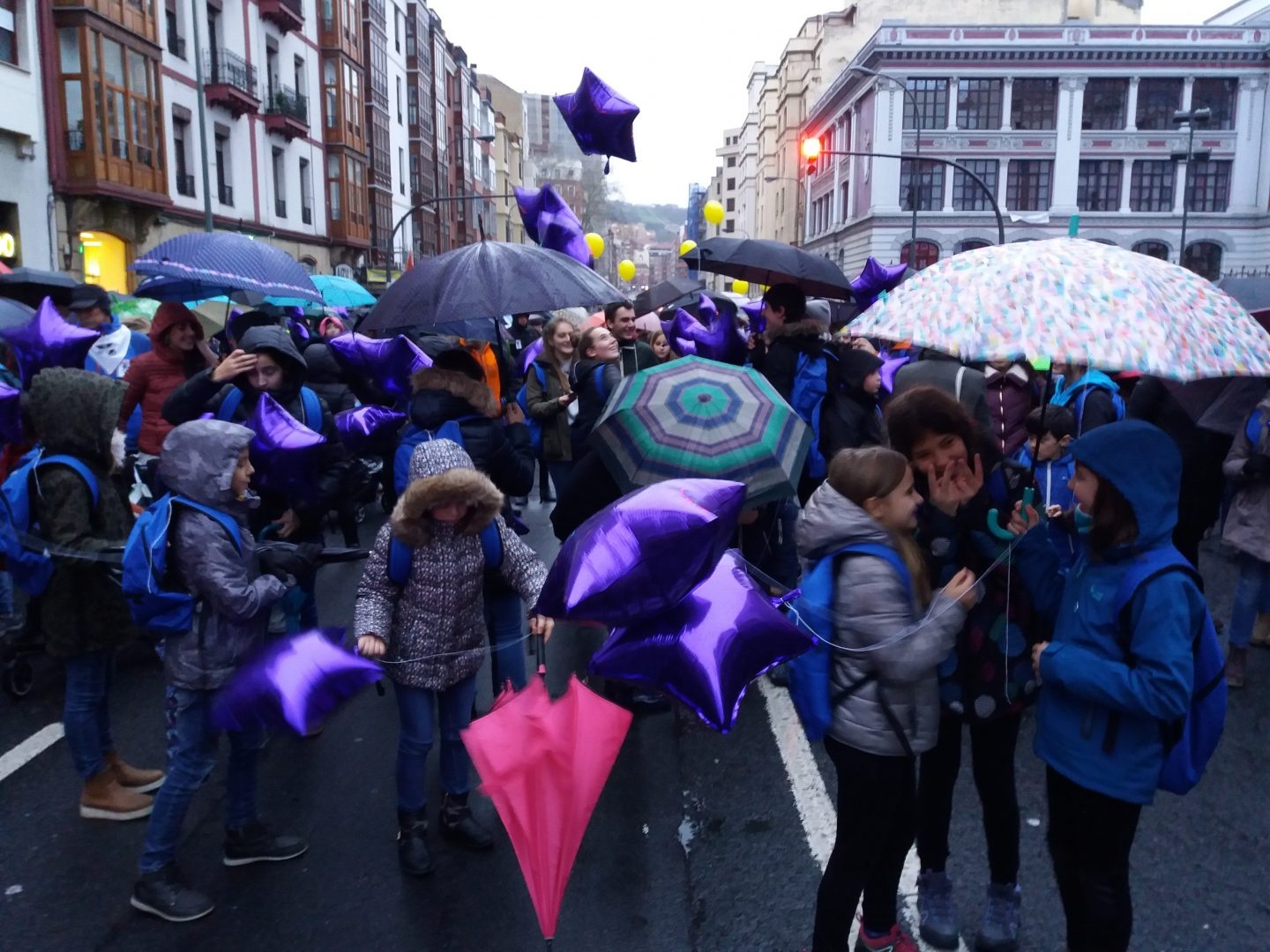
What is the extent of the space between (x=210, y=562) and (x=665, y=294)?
25.9 ft

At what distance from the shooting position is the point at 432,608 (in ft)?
11.6

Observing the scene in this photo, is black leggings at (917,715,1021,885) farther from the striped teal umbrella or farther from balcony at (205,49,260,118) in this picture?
balcony at (205,49,260,118)

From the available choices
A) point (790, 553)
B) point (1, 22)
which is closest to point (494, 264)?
point (790, 553)

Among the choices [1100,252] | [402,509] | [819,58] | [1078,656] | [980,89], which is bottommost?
[1078,656]

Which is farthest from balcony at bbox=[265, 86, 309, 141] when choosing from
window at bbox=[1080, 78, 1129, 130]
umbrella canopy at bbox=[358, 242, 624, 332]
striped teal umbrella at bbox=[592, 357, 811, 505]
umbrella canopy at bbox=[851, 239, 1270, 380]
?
window at bbox=[1080, 78, 1129, 130]

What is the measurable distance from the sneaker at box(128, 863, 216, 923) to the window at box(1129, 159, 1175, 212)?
57817mm

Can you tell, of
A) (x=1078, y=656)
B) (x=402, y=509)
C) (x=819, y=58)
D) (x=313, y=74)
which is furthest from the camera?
(x=819, y=58)

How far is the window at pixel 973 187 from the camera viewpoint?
50253 mm

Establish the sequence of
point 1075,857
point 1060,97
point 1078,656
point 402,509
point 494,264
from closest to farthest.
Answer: point 1078,656
point 1075,857
point 402,509
point 494,264
point 1060,97

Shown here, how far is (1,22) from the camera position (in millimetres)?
18188

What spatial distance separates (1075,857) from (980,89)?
2186 inches

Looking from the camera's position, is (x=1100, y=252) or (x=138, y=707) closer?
(x=1100, y=252)

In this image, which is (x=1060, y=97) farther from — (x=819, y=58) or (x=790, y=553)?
(x=790, y=553)

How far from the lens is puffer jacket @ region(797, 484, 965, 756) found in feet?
8.47
